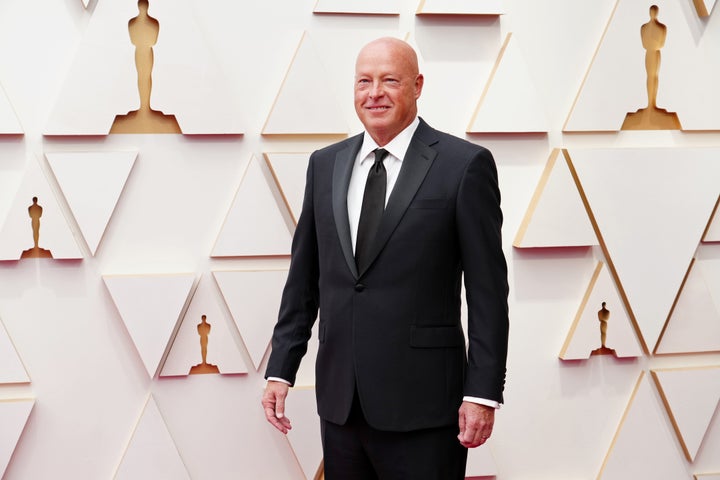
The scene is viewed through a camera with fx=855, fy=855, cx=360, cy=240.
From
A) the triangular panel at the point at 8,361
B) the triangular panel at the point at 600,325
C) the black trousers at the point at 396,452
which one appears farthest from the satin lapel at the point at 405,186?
the triangular panel at the point at 8,361

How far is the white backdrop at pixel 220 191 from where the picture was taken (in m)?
2.28

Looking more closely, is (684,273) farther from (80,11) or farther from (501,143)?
(80,11)

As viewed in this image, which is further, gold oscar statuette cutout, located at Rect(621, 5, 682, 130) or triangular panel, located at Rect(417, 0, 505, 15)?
gold oscar statuette cutout, located at Rect(621, 5, 682, 130)

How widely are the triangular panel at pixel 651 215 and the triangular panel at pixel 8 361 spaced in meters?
1.65

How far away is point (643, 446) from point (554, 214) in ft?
2.51

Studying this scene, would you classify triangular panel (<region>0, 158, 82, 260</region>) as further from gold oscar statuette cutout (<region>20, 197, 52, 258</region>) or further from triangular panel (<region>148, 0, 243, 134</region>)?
triangular panel (<region>148, 0, 243, 134</region>)

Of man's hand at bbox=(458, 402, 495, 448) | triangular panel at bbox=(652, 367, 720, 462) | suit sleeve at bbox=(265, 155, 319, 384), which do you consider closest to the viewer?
man's hand at bbox=(458, 402, 495, 448)

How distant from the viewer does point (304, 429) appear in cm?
243

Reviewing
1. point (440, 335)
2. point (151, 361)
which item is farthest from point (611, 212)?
point (151, 361)

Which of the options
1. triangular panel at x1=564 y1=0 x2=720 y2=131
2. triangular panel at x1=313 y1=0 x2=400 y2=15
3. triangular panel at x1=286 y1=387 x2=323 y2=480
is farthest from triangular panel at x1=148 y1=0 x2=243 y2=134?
triangular panel at x1=564 y1=0 x2=720 y2=131

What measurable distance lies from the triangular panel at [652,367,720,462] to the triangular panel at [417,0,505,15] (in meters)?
1.18

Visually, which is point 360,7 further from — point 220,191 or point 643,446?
point 643,446

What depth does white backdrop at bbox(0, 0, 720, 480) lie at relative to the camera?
2.28m

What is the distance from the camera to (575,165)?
8.18 ft
